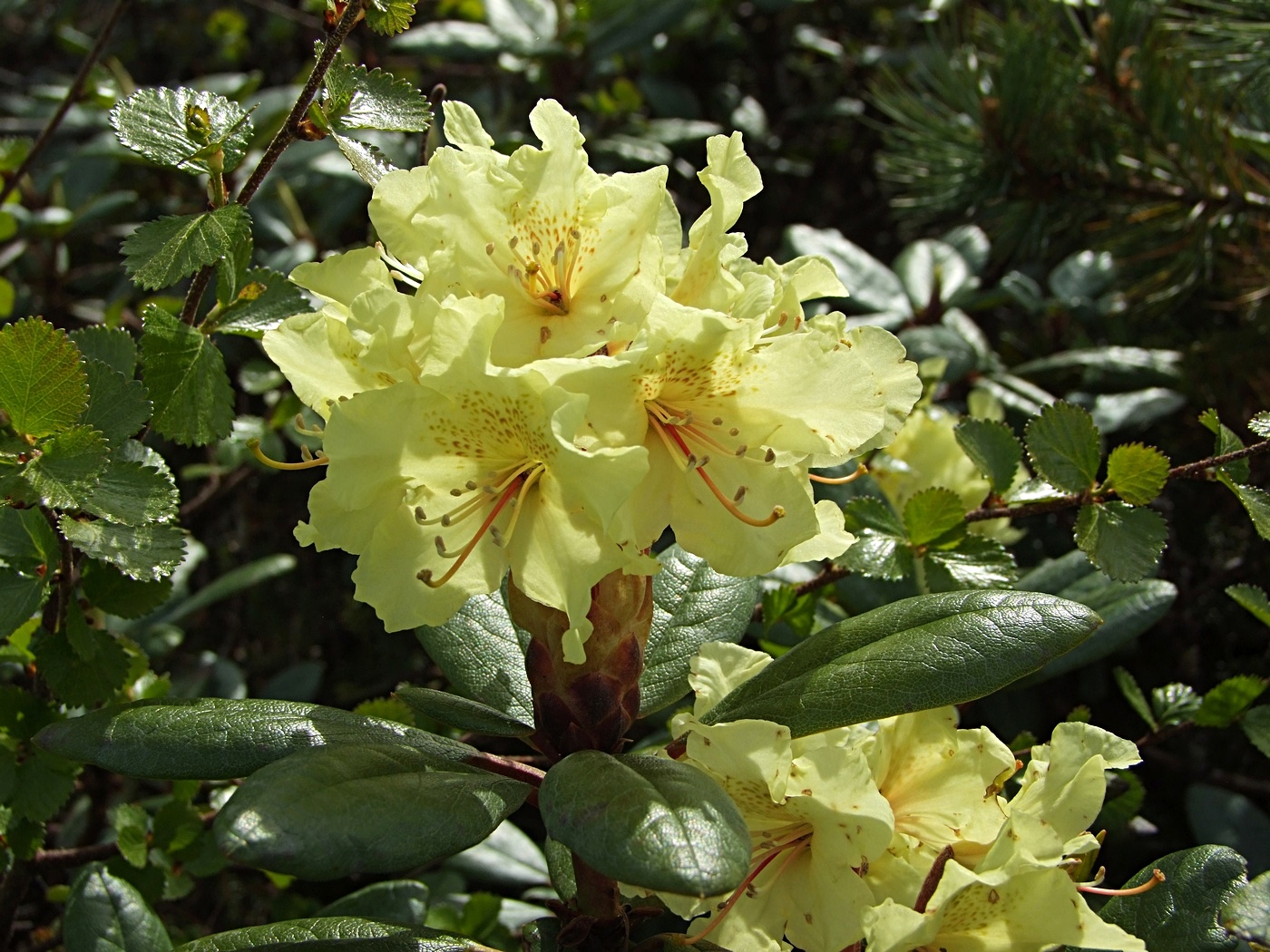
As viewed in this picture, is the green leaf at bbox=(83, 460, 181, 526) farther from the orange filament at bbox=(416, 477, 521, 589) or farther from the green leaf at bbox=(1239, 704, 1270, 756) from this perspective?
the green leaf at bbox=(1239, 704, 1270, 756)

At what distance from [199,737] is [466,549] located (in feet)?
0.92

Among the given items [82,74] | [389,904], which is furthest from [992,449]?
[82,74]

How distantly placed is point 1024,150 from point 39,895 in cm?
204

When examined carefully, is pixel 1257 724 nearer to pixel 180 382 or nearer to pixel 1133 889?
pixel 1133 889

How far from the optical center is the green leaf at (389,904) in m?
1.35

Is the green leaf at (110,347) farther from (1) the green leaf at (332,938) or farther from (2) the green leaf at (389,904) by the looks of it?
(2) the green leaf at (389,904)

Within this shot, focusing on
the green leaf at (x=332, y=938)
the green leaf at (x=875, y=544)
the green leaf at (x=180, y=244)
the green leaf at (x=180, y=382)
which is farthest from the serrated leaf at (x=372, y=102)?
the green leaf at (x=332, y=938)

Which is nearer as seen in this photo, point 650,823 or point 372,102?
point 650,823

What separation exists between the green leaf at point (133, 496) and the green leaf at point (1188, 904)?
0.93 metres

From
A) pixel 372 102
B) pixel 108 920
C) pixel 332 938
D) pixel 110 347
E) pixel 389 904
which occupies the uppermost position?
pixel 372 102

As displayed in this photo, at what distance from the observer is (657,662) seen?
1151 mm

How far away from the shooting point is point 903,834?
98 centimetres

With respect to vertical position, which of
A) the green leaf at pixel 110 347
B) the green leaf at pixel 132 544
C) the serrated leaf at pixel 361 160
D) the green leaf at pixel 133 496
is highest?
the serrated leaf at pixel 361 160

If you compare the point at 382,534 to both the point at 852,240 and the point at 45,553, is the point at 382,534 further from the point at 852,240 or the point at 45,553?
the point at 852,240
